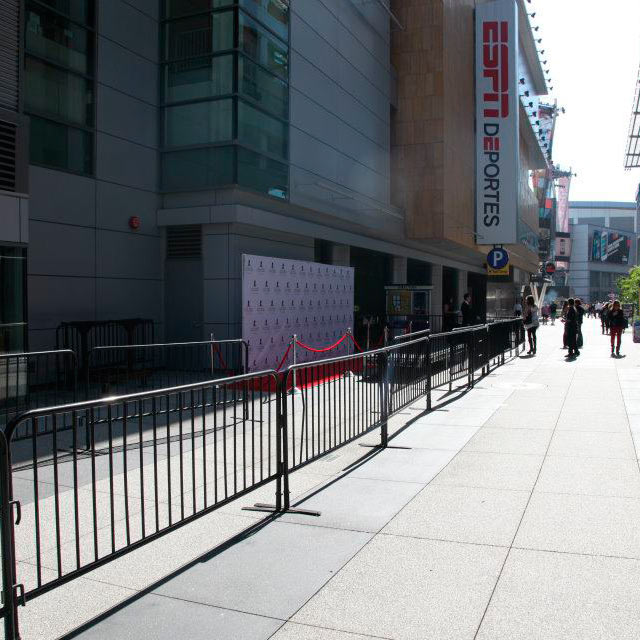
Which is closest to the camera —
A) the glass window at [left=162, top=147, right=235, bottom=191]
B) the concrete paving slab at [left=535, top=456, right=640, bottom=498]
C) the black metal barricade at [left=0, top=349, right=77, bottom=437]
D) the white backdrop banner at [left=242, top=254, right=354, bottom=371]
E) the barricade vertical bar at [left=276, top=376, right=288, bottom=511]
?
the barricade vertical bar at [left=276, top=376, right=288, bottom=511]

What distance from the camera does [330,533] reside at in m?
5.08

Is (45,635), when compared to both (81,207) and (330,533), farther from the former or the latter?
(81,207)

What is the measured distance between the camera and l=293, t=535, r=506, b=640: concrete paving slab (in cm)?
364

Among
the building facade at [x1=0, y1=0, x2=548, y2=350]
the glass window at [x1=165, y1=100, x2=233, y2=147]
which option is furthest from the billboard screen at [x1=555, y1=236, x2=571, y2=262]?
the glass window at [x1=165, y1=100, x2=233, y2=147]

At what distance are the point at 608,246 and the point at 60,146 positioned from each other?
148m

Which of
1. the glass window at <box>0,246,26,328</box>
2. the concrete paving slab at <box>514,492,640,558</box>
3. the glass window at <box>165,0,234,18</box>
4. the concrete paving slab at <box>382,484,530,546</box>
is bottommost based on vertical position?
the concrete paving slab at <box>382,484,530,546</box>

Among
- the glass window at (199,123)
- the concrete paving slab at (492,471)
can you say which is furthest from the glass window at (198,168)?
the concrete paving slab at (492,471)

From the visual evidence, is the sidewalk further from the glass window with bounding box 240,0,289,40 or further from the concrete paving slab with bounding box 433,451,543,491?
the glass window with bounding box 240,0,289,40

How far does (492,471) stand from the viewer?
6941 mm

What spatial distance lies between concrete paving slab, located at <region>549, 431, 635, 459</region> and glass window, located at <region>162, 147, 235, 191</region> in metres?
10.1

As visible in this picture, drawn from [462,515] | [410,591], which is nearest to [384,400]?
[462,515]

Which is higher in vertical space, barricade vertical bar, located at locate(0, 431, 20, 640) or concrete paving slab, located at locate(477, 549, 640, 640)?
barricade vertical bar, located at locate(0, 431, 20, 640)

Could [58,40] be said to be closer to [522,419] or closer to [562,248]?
[522,419]

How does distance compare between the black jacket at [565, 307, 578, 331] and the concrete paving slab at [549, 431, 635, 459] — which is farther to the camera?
the black jacket at [565, 307, 578, 331]
